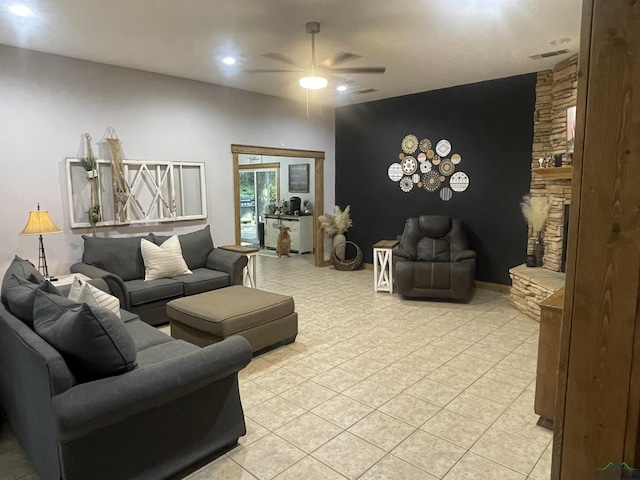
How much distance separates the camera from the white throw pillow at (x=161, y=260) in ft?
14.5

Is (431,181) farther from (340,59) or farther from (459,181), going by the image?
(340,59)

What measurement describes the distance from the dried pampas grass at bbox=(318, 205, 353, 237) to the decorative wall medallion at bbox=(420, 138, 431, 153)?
1.60 metres

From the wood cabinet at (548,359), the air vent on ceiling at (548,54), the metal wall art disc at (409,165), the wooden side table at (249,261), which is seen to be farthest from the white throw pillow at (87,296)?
the metal wall art disc at (409,165)

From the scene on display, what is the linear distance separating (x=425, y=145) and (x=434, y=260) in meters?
1.84

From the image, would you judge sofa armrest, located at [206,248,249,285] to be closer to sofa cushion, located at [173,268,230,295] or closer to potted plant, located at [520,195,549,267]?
sofa cushion, located at [173,268,230,295]

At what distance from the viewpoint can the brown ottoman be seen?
3252 millimetres

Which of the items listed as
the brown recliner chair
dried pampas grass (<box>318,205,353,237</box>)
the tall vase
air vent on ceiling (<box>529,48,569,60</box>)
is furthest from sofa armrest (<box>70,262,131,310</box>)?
air vent on ceiling (<box>529,48,569,60</box>)

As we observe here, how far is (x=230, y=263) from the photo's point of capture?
15.7 feet

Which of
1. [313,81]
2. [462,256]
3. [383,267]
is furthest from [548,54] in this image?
[383,267]

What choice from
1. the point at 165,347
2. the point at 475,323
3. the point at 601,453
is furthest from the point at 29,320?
the point at 475,323

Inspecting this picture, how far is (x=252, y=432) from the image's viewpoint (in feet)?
8.09

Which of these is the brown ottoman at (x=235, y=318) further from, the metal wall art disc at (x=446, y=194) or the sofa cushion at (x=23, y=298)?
the metal wall art disc at (x=446, y=194)

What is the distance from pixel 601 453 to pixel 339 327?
3.02 metres

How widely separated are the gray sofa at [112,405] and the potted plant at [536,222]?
13.3 feet
